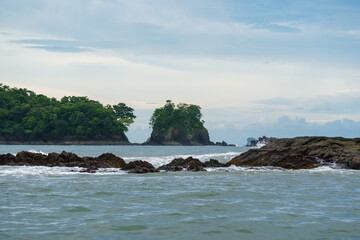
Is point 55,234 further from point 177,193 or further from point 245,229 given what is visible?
point 177,193

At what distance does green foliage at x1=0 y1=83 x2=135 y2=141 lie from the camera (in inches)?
5246

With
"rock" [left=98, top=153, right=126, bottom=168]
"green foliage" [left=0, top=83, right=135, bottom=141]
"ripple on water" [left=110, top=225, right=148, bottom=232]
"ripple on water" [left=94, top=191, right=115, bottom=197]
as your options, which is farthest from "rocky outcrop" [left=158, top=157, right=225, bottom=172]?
"green foliage" [left=0, top=83, right=135, bottom=141]

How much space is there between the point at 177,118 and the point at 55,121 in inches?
1663

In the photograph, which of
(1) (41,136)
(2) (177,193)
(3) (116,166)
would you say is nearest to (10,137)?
(1) (41,136)

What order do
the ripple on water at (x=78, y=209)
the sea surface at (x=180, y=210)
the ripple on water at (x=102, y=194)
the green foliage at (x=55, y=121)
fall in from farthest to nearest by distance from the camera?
1. the green foliage at (x=55, y=121)
2. the ripple on water at (x=102, y=194)
3. the ripple on water at (x=78, y=209)
4. the sea surface at (x=180, y=210)

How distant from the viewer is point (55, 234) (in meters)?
7.84

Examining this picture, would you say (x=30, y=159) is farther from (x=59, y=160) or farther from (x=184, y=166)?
(x=184, y=166)

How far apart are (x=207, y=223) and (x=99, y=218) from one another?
2.19 meters

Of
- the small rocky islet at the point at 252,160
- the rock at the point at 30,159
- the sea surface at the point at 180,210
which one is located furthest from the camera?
the rock at the point at 30,159

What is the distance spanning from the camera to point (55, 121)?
5221 inches

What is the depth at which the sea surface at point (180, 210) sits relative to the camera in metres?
8.01

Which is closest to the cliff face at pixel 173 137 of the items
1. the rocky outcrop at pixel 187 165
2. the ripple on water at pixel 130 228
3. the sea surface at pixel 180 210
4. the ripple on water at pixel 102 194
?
the rocky outcrop at pixel 187 165

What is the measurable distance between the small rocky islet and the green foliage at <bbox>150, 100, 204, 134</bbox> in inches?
4962

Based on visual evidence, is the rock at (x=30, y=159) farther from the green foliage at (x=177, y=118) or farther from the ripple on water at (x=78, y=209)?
the green foliage at (x=177, y=118)
